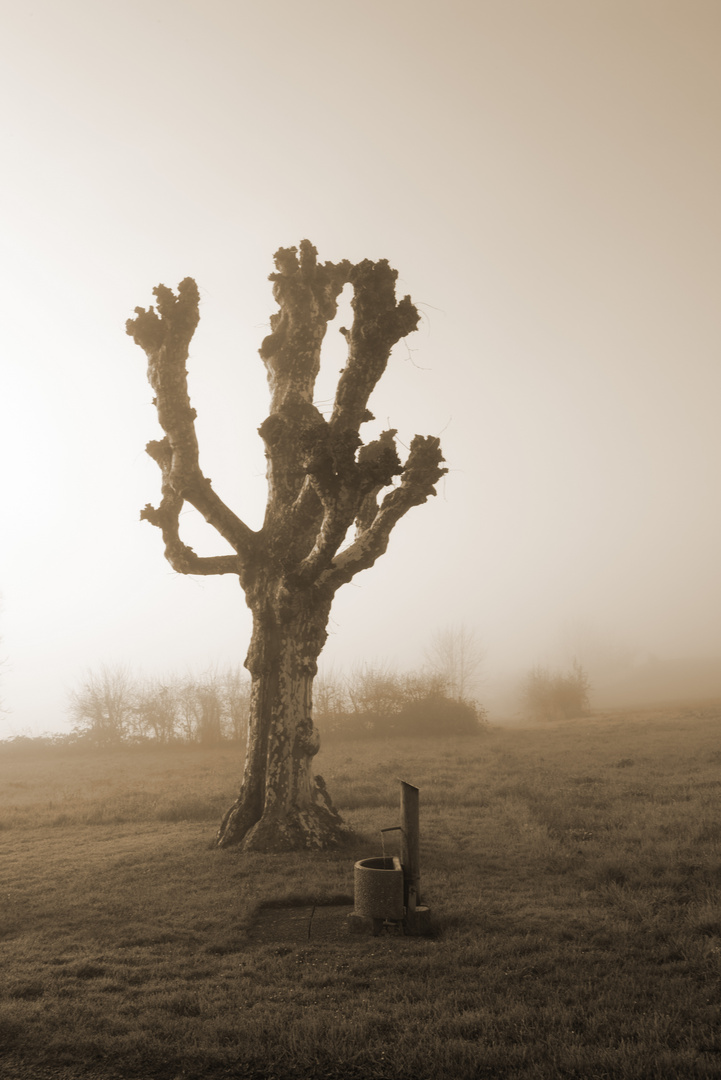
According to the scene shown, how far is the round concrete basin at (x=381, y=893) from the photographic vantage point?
28.4 feet

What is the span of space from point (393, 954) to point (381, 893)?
811mm

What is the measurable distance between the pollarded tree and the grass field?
146 cm

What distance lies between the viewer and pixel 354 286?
13.3m

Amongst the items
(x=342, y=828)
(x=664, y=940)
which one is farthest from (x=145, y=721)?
(x=664, y=940)

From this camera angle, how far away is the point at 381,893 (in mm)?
8656

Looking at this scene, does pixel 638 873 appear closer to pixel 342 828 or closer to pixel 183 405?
pixel 342 828

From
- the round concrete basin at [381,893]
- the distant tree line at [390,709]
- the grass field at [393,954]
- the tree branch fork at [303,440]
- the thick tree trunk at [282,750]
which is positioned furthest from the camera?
the distant tree line at [390,709]

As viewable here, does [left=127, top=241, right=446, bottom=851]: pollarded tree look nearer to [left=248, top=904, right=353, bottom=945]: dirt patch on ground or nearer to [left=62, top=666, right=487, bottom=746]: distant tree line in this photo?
[left=248, top=904, right=353, bottom=945]: dirt patch on ground

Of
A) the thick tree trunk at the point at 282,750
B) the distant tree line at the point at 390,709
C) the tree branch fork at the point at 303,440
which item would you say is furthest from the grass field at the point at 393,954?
the distant tree line at the point at 390,709

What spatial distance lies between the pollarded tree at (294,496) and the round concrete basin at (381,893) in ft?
15.9

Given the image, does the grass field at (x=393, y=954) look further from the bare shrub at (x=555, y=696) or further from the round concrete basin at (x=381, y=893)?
the bare shrub at (x=555, y=696)

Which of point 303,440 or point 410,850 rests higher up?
point 303,440

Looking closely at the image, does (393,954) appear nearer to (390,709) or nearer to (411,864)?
(411,864)

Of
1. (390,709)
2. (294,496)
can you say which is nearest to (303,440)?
(294,496)
